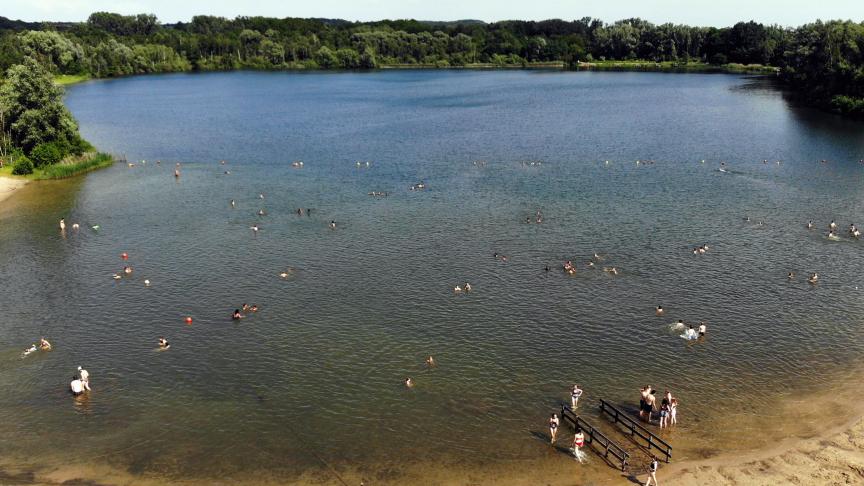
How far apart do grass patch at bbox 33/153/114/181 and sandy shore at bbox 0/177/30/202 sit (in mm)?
2710

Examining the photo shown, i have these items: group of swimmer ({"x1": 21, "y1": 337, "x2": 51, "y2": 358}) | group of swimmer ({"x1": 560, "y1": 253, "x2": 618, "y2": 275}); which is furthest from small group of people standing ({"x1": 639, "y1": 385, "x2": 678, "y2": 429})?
group of swimmer ({"x1": 21, "y1": 337, "x2": 51, "y2": 358})

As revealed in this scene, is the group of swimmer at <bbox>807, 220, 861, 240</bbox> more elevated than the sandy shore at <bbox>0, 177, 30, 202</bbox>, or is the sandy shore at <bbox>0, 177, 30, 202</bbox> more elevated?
the group of swimmer at <bbox>807, 220, 861, 240</bbox>

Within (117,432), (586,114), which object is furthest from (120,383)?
(586,114)

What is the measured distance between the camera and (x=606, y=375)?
46000mm

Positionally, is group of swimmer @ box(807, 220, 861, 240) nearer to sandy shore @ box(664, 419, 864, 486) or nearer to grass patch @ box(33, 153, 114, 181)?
sandy shore @ box(664, 419, 864, 486)

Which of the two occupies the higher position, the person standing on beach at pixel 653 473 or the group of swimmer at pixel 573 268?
the group of swimmer at pixel 573 268

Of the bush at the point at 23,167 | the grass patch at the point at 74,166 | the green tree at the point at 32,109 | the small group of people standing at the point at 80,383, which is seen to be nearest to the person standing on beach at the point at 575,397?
the small group of people standing at the point at 80,383

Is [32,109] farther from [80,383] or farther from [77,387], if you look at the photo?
[77,387]

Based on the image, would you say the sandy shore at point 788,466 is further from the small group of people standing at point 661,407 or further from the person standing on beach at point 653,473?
the small group of people standing at point 661,407

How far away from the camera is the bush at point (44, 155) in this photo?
3984 inches

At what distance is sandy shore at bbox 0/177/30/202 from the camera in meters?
91.1

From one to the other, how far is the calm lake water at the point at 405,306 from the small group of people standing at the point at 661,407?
161 cm

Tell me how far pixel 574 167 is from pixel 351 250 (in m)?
49.5

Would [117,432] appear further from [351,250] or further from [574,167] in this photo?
[574,167]
